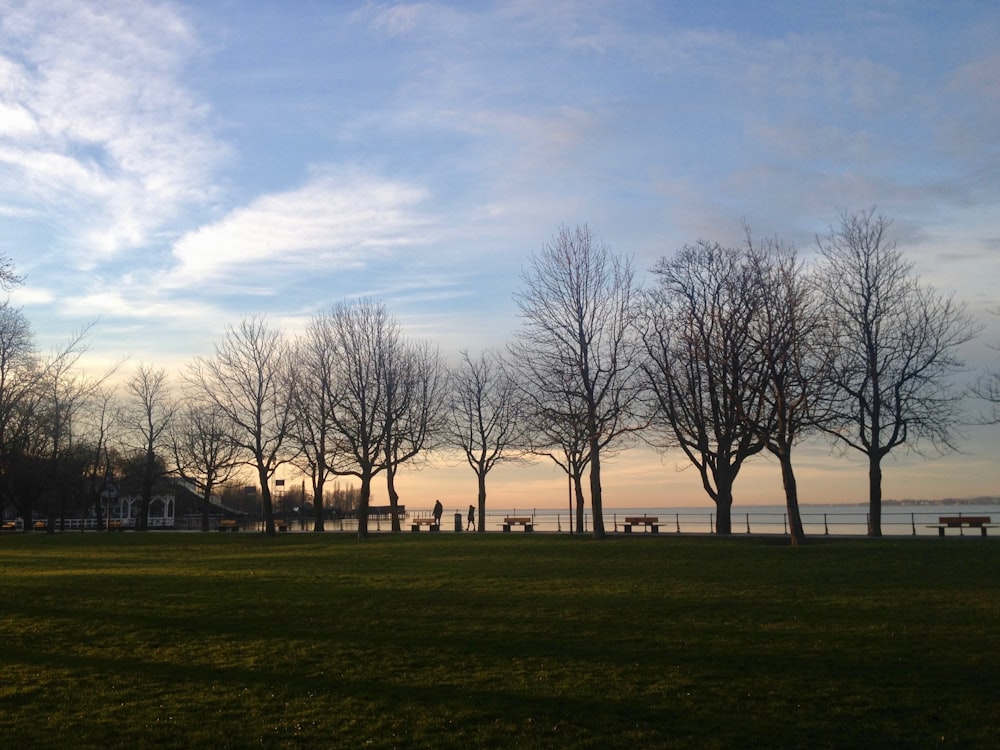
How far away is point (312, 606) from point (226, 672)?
539cm

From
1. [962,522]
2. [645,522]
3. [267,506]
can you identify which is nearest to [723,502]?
[645,522]

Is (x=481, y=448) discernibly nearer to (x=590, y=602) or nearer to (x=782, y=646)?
(x=590, y=602)

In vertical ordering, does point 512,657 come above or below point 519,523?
below

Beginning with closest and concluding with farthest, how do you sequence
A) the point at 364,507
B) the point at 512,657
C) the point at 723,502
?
the point at 512,657, the point at 723,502, the point at 364,507

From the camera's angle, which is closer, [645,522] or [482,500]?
[645,522]

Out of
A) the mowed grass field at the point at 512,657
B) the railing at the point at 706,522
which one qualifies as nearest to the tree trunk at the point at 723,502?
the railing at the point at 706,522

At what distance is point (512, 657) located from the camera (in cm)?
1259

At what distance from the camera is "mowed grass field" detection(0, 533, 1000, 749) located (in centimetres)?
938

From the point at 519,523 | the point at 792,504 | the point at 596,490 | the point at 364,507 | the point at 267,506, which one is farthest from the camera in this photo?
the point at 519,523

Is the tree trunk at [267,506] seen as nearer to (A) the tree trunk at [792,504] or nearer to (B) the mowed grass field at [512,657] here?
(B) the mowed grass field at [512,657]

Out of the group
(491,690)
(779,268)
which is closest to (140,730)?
(491,690)

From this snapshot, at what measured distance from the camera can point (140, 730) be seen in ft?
30.9

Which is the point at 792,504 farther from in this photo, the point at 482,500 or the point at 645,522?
the point at 482,500

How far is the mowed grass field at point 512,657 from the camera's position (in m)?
9.38
